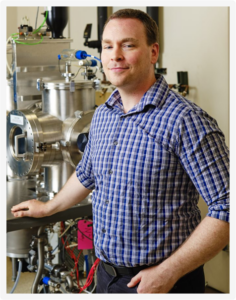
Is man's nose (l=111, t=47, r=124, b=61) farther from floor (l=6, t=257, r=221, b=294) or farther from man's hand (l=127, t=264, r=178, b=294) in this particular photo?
floor (l=6, t=257, r=221, b=294)

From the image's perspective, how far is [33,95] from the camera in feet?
7.99

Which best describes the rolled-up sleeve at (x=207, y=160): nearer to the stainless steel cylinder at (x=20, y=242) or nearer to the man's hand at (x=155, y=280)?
the man's hand at (x=155, y=280)

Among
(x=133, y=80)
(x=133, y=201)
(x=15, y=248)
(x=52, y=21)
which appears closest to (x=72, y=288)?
(x=15, y=248)

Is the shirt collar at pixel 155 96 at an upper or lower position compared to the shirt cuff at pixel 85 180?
upper

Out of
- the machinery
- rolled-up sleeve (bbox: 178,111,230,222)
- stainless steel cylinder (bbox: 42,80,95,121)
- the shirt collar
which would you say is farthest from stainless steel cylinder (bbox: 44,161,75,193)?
rolled-up sleeve (bbox: 178,111,230,222)

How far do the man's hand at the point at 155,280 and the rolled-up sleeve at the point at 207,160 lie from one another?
234 millimetres

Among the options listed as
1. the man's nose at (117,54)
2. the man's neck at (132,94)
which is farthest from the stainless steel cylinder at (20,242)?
the man's nose at (117,54)

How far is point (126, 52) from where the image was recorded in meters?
1.50

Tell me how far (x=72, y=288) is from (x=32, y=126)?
2.70 ft

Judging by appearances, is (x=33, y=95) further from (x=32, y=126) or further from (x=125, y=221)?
(x=125, y=221)

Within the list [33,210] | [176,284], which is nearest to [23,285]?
[33,210]

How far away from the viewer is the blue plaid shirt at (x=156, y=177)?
134cm

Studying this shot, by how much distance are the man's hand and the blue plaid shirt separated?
4 centimetres

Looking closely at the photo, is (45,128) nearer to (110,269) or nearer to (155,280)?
(110,269)
